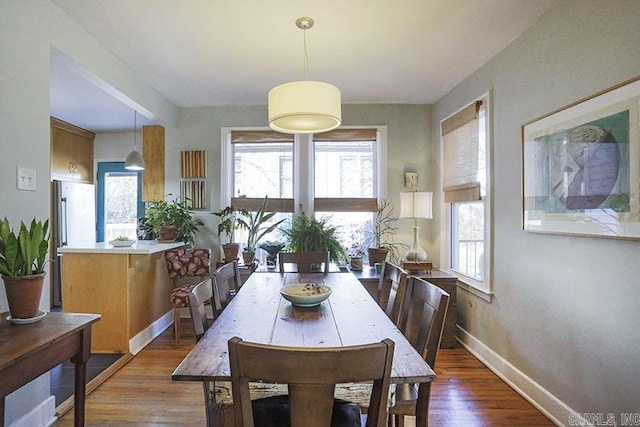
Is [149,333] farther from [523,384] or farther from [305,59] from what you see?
[523,384]

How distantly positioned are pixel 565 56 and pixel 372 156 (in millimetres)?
2231

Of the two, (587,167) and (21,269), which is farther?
(587,167)

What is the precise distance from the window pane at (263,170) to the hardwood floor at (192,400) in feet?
6.54

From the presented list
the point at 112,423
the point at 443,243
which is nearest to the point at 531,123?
the point at 443,243

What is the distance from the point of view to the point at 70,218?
4.50 m

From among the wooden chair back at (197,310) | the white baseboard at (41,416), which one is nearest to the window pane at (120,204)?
the white baseboard at (41,416)

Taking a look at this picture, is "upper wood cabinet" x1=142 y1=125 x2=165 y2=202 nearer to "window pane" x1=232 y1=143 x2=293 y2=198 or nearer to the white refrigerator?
"window pane" x1=232 y1=143 x2=293 y2=198

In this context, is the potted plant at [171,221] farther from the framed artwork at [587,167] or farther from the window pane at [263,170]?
the framed artwork at [587,167]

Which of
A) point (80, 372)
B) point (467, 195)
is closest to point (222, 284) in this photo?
point (80, 372)

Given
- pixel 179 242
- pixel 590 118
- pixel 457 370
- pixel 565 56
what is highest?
pixel 565 56

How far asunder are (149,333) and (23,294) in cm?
205

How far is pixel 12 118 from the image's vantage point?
1871 millimetres

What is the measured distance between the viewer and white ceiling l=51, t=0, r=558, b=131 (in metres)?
2.19

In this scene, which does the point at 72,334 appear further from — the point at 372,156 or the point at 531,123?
the point at 372,156
